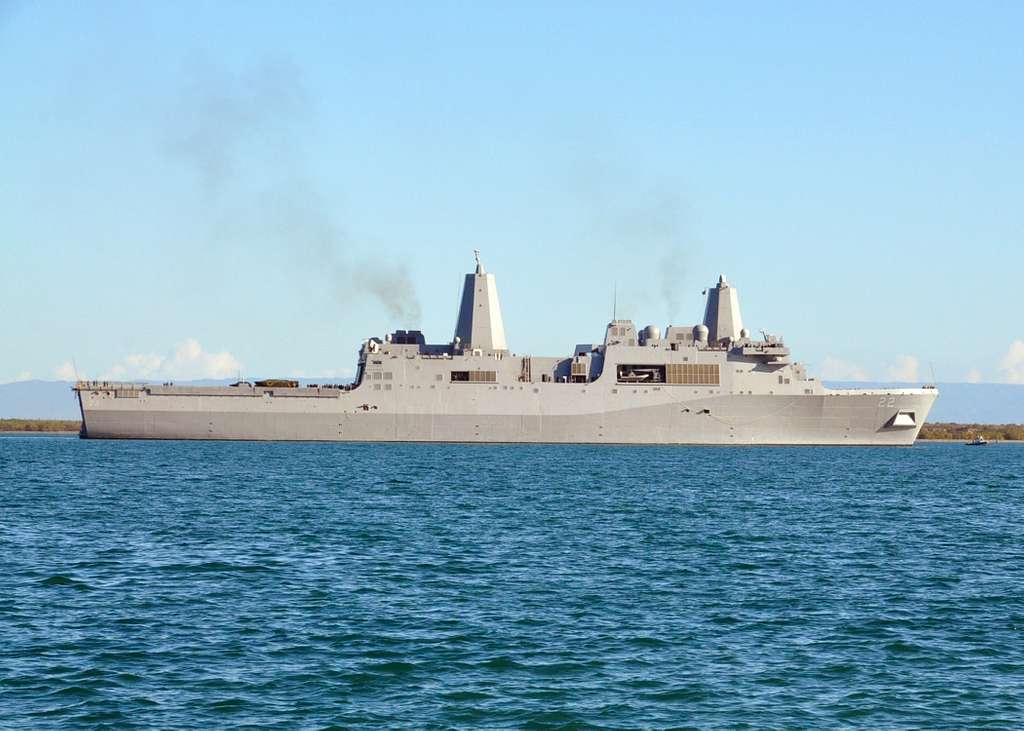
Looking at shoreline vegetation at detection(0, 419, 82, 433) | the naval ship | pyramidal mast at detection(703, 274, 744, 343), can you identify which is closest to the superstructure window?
the naval ship

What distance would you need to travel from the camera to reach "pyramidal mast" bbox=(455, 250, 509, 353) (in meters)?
76.1

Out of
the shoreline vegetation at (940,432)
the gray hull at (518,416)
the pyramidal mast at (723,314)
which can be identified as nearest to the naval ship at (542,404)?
the gray hull at (518,416)

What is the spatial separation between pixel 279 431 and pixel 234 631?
56962 millimetres

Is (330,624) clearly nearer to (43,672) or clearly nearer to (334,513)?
(43,672)

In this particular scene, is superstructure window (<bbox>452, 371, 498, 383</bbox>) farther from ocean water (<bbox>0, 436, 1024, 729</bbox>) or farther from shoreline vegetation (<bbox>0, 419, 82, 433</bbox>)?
shoreline vegetation (<bbox>0, 419, 82, 433</bbox>)

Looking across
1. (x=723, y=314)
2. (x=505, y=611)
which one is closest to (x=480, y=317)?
(x=723, y=314)

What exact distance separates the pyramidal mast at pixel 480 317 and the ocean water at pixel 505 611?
38.2 metres

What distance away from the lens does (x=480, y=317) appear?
7669cm

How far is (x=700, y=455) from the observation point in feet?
214

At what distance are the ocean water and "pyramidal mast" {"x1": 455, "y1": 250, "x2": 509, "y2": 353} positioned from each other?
38223 millimetres

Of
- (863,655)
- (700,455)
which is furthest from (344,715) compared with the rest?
(700,455)

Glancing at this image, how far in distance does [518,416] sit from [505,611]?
177 feet

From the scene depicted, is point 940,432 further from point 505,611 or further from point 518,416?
point 505,611

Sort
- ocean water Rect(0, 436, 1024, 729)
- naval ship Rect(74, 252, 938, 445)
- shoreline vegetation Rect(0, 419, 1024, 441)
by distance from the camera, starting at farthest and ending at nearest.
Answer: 1. shoreline vegetation Rect(0, 419, 1024, 441)
2. naval ship Rect(74, 252, 938, 445)
3. ocean water Rect(0, 436, 1024, 729)
